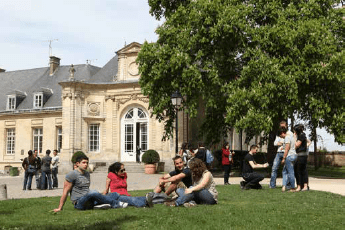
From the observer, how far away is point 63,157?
30109 millimetres

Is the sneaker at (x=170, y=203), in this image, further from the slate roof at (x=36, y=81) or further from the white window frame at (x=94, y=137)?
→ the slate roof at (x=36, y=81)

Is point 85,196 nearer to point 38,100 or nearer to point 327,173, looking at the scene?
point 327,173

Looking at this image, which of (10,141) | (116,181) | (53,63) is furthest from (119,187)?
(53,63)

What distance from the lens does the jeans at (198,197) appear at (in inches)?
343

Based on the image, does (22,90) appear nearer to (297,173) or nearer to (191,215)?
(297,173)

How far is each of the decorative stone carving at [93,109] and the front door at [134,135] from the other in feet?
6.75

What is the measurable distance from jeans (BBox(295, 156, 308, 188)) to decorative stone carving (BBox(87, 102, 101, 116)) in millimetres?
21095

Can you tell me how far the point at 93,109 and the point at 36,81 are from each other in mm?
11398

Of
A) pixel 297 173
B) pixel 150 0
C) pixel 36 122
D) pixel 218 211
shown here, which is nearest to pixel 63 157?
pixel 36 122

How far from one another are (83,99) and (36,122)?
7169 millimetres

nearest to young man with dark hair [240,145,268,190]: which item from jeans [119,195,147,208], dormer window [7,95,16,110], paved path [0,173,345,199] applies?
paved path [0,173,345,199]

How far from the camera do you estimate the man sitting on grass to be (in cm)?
930

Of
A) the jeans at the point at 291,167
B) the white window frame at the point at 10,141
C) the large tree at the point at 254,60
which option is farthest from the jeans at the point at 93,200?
the white window frame at the point at 10,141

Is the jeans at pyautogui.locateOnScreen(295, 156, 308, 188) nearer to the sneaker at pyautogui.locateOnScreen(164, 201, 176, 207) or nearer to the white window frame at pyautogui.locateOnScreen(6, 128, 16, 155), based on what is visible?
the sneaker at pyautogui.locateOnScreen(164, 201, 176, 207)
